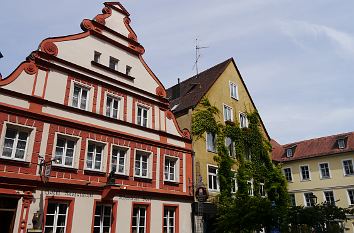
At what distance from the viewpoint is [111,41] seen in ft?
63.0

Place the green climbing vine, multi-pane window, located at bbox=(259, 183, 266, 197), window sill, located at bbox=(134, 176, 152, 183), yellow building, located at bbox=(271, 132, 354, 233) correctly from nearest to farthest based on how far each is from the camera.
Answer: the green climbing vine < window sill, located at bbox=(134, 176, 152, 183) < multi-pane window, located at bbox=(259, 183, 266, 197) < yellow building, located at bbox=(271, 132, 354, 233)

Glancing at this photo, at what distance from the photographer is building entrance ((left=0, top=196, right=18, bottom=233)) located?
12.8m

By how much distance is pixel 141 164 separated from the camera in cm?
1845

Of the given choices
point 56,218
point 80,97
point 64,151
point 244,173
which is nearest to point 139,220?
point 56,218

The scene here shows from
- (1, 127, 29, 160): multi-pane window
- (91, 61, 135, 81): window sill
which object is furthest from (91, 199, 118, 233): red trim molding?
(91, 61, 135, 81): window sill

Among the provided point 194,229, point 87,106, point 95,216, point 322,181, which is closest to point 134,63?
point 87,106

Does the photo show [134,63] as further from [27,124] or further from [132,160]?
[27,124]

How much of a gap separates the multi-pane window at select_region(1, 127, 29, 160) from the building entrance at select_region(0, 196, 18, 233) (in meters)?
1.78

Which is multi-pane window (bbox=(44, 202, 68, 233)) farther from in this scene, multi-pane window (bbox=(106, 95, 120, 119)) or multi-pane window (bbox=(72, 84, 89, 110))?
multi-pane window (bbox=(106, 95, 120, 119))

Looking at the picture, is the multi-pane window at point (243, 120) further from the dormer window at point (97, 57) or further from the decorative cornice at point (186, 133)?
the dormer window at point (97, 57)

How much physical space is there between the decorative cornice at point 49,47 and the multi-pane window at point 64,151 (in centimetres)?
440

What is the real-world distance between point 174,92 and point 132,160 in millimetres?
12106

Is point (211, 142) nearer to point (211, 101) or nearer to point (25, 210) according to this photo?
point (211, 101)

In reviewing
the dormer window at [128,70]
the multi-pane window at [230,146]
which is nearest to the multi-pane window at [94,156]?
the dormer window at [128,70]
